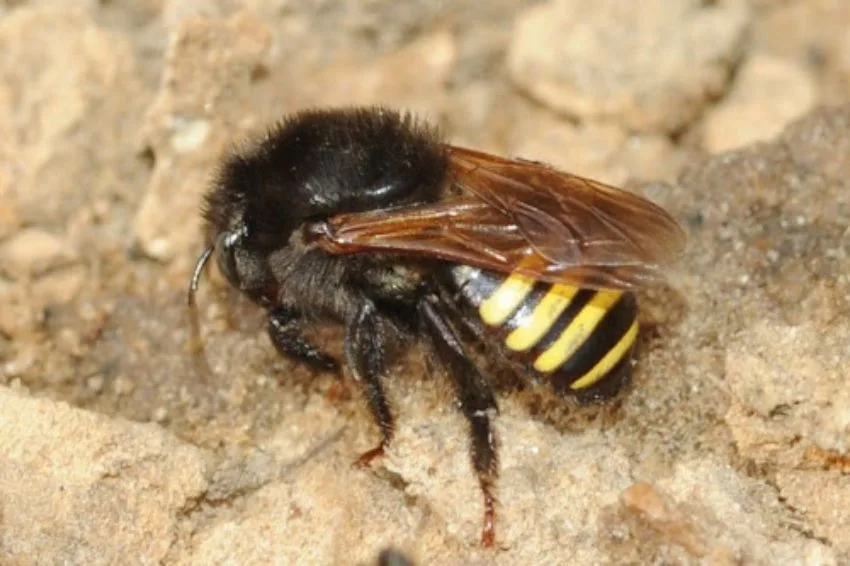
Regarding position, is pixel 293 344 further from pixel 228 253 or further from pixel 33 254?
pixel 33 254

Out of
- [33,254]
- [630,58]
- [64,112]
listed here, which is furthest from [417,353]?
[630,58]

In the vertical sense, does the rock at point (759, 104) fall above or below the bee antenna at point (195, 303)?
above

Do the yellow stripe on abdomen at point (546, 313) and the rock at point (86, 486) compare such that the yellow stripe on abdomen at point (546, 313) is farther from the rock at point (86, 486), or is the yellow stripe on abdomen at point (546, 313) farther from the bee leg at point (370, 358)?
the rock at point (86, 486)

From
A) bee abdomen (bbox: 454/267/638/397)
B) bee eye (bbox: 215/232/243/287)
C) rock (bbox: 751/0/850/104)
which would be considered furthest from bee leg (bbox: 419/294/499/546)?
rock (bbox: 751/0/850/104)

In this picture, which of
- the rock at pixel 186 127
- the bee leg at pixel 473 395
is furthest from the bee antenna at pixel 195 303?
the bee leg at pixel 473 395

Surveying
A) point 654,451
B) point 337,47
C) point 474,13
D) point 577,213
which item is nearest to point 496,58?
point 474,13
